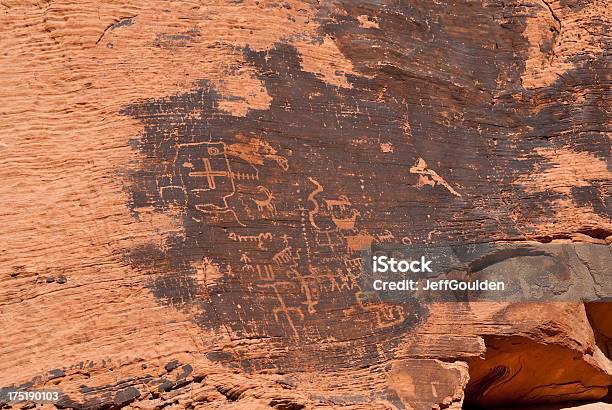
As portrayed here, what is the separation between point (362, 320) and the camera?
14.3ft

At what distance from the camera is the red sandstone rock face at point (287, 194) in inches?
154

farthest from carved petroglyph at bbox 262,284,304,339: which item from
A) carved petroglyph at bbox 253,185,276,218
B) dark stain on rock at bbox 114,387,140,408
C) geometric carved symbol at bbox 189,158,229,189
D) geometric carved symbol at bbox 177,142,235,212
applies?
dark stain on rock at bbox 114,387,140,408

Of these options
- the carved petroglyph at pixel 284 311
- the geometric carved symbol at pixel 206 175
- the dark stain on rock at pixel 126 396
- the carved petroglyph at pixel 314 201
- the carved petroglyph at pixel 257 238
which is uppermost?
the geometric carved symbol at pixel 206 175

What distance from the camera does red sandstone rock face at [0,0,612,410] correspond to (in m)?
3.91

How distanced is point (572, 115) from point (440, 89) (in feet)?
3.10

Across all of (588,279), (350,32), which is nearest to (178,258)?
(350,32)

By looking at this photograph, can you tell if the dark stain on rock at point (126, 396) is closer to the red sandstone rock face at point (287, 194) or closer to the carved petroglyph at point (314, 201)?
the red sandstone rock face at point (287, 194)

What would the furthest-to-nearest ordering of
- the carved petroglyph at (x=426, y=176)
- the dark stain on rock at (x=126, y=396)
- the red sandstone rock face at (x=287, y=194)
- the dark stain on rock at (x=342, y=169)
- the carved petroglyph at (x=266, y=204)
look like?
the carved petroglyph at (x=426, y=176) < the carved petroglyph at (x=266, y=204) < the dark stain on rock at (x=342, y=169) < the red sandstone rock face at (x=287, y=194) < the dark stain on rock at (x=126, y=396)

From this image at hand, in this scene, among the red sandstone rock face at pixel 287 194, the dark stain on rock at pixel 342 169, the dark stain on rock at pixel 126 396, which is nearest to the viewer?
the dark stain on rock at pixel 126 396

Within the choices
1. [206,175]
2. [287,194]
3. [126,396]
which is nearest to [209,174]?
[206,175]

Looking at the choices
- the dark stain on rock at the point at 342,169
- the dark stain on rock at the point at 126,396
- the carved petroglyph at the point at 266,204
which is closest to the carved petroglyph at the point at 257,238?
the dark stain on rock at the point at 342,169

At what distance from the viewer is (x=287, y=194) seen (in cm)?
437

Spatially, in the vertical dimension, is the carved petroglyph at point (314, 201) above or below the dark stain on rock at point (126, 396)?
above

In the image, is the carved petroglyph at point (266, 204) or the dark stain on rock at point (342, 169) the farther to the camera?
the carved petroglyph at point (266, 204)
